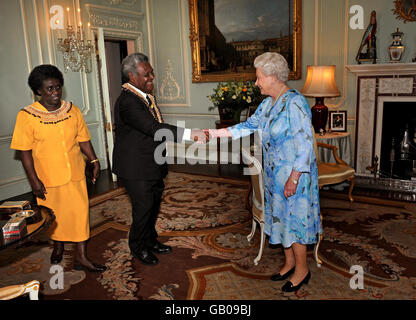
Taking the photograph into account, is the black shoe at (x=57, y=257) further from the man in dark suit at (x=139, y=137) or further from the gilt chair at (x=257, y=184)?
the gilt chair at (x=257, y=184)

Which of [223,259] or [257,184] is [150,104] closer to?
[257,184]

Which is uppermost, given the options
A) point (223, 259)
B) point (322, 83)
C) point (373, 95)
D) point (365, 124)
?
point (322, 83)

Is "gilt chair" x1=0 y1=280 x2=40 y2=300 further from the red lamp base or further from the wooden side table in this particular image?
the red lamp base

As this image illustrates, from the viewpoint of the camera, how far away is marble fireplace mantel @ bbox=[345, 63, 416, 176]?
4527mm

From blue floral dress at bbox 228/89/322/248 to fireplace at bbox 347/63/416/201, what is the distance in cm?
282

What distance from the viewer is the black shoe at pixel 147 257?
288 cm

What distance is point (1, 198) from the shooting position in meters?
4.79

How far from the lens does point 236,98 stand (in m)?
5.45

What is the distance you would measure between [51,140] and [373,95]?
13.4 feet

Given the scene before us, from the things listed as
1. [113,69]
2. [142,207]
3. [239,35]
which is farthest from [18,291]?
[113,69]

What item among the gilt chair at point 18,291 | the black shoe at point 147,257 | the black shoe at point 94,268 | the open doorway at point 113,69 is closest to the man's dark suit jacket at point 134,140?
the black shoe at point 147,257

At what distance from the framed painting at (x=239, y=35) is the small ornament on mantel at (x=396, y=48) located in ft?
4.19

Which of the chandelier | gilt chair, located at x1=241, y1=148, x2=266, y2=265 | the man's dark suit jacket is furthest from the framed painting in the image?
the man's dark suit jacket

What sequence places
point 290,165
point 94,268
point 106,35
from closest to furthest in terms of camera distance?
1. point 290,165
2. point 94,268
3. point 106,35
